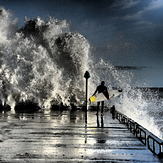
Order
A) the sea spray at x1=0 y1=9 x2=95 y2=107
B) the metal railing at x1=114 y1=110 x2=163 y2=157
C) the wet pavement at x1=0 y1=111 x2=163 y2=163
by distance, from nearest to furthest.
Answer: the wet pavement at x1=0 y1=111 x2=163 y2=163
the metal railing at x1=114 y1=110 x2=163 y2=157
the sea spray at x1=0 y1=9 x2=95 y2=107

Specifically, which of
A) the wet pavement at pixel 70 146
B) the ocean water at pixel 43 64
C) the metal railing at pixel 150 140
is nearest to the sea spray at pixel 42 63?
the ocean water at pixel 43 64

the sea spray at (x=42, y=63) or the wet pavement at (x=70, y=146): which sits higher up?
the sea spray at (x=42, y=63)

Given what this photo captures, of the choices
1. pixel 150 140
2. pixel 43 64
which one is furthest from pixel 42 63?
pixel 150 140

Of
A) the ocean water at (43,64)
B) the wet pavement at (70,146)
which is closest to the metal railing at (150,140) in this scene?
the wet pavement at (70,146)

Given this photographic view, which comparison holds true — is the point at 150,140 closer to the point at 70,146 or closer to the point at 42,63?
the point at 70,146

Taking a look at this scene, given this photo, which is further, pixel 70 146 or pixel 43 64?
pixel 43 64

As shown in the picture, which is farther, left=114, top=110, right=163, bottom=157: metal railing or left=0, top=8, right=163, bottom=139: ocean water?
left=0, top=8, right=163, bottom=139: ocean water

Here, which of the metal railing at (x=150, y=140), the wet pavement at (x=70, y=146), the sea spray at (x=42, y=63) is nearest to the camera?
the wet pavement at (x=70, y=146)

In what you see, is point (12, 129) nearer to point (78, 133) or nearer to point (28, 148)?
point (78, 133)

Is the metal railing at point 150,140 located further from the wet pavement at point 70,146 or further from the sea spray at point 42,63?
the sea spray at point 42,63

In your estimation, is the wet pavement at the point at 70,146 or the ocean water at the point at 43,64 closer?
the wet pavement at the point at 70,146

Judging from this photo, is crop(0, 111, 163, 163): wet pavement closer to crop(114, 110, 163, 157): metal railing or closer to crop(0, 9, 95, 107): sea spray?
crop(114, 110, 163, 157): metal railing

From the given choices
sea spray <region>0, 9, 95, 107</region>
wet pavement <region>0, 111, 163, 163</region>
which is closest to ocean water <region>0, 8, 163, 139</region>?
sea spray <region>0, 9, 95, 107</region>

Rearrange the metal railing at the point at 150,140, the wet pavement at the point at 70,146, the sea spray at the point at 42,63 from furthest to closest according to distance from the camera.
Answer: the sea spray at the point at 42,63
the metal railing at the point at 150,140
the wet pavement at the point at 70,146
